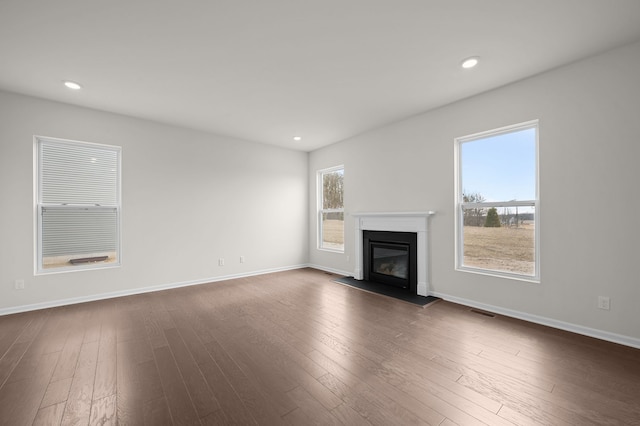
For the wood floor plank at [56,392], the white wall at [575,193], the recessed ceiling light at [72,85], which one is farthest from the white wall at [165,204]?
the white wall at [575,193]

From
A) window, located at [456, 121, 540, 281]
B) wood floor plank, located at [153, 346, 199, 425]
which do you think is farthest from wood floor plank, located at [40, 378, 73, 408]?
window, located at [456, 121, 540, 281]

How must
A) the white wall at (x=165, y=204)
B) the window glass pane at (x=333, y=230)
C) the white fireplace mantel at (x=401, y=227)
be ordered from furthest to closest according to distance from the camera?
the window glass pane at (x=333, y=230), the white fireplace mantel at (x=401, y=227), the white wall at (x=165, y=204)

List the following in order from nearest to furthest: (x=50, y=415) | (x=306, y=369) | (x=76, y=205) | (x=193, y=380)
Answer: (x=50, y=415)
(x=193, y=380)
(x=306, y=369)
(x=76, y=205)

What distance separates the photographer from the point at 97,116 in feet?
12.7

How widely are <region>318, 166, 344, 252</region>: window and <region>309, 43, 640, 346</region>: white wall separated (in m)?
2.17

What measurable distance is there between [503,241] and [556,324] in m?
0.98

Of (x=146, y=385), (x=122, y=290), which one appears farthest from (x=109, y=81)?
(x=146, y=385)

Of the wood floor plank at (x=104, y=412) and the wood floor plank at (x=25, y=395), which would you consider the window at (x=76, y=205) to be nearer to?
the wood floor plank at (x=25, y=395)

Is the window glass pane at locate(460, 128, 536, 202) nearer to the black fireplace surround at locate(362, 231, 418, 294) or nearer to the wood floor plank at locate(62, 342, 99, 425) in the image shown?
the black fireplace surround at locate(362, 231, 418, 294)

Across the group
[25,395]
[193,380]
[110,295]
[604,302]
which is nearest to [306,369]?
[193,380]

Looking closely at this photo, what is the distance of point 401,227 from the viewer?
427 cm

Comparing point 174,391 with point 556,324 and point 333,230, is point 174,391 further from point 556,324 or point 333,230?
point 333,230

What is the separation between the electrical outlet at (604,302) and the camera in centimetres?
254

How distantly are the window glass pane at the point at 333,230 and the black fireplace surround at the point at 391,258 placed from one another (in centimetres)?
70
